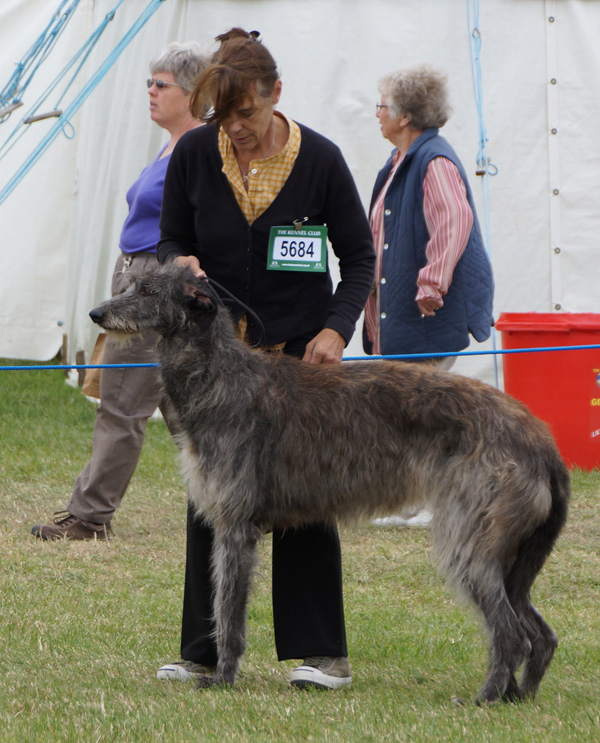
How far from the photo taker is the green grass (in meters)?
3.26

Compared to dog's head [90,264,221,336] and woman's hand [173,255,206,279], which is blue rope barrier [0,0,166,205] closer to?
woman's hand [173,255,206,279]

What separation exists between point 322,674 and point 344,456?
2.49 ft

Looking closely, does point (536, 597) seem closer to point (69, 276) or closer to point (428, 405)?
point (428, 405)

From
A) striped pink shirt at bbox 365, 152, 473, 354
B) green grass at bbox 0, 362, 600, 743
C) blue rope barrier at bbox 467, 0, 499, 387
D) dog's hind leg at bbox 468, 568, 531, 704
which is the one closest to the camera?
green grass at bbox 0, 362, 600, 743

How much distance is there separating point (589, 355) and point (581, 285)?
4.08ft

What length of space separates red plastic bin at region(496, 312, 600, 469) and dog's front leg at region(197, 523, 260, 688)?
4.17m

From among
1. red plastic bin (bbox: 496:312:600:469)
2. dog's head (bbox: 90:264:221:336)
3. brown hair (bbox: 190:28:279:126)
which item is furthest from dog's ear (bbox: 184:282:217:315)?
red plastic bin (bbox: 496:312:600:469)

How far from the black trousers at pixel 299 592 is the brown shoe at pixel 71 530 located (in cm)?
225

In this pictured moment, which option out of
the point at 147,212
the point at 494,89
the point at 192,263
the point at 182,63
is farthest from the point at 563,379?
the point at 192,263

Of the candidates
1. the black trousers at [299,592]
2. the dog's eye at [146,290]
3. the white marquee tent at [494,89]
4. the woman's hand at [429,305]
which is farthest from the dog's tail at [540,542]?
the white marquee tent at [494,89]

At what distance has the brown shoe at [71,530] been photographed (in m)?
5.88

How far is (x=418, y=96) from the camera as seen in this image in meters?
5.79

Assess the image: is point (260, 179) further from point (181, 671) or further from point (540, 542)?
point (181, 671)

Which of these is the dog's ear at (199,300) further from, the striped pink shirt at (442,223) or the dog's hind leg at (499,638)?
the striped pink shirt at (442,223)
